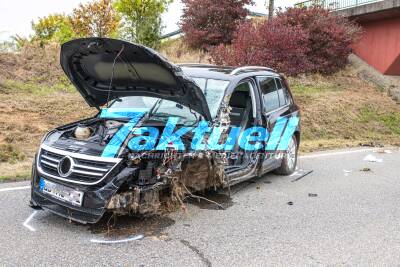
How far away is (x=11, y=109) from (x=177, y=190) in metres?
7.12

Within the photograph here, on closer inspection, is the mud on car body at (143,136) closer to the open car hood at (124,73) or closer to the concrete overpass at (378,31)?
the open car hood at (124,73)

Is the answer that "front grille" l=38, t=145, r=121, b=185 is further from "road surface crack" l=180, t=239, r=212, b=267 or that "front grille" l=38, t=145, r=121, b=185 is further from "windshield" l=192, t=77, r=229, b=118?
"windshield" l=192, t=77, r=229, b=118

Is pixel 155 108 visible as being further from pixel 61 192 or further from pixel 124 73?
pixel 61 192

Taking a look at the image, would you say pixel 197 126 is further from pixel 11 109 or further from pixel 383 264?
pixel 11 109

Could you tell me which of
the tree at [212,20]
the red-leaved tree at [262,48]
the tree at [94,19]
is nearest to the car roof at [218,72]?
the red-leaved tree at [262,48]

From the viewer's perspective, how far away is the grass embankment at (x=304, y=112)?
8914 mm

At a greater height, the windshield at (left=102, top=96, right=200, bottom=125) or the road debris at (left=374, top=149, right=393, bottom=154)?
the windshield at (left=102, top=96, right=200, bottom=125)

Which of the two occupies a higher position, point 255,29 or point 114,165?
point 255,29

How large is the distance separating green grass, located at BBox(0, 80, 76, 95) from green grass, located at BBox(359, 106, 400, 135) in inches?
386

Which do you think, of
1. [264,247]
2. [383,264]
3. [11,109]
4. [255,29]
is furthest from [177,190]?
[255,29]

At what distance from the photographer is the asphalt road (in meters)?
4.21

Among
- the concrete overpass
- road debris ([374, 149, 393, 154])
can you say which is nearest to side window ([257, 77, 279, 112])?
road debris ([374, 149, 393, 154])

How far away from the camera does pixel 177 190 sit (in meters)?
5.07

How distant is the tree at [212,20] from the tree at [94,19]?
169 inches
